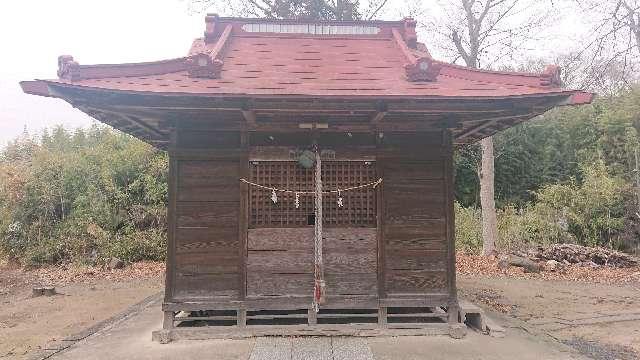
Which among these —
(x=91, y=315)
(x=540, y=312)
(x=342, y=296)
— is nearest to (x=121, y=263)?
(x=91, y=315)

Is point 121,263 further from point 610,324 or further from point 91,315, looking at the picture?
point 610,324

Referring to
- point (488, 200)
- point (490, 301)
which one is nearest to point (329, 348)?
point (490, 301)

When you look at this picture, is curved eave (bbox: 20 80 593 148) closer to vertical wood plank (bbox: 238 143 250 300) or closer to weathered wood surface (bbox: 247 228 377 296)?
vertical wood plank (bbox: 238 143 250 300)

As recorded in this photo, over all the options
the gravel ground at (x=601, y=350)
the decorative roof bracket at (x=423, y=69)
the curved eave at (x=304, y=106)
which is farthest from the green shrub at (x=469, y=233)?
the decorative roof bracket at (x=423, y=69)

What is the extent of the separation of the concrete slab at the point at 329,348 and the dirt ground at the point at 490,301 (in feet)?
2.78

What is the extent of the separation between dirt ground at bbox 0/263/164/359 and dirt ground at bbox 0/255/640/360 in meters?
0.02

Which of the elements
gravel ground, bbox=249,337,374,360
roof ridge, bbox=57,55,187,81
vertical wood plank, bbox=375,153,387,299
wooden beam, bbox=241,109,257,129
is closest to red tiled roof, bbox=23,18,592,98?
roof ridge, bbox=57,55,187,81

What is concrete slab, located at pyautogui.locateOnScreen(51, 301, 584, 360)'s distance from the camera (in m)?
5.61

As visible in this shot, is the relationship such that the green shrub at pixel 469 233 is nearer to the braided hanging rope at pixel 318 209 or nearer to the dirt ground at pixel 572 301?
the dirt ground at pixel 572 301

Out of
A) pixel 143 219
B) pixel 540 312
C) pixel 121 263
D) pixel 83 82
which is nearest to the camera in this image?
pixel 83 82

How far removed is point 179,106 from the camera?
5691 millimetres

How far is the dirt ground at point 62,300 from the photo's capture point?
300 inches

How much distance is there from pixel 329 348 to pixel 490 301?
215 inches

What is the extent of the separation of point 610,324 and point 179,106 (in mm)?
8142
